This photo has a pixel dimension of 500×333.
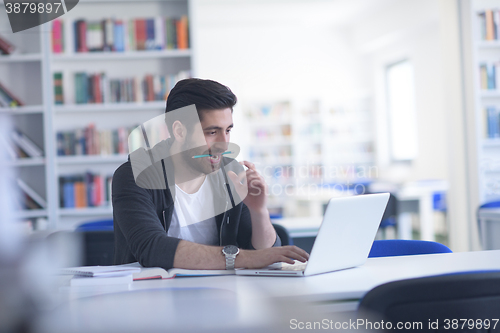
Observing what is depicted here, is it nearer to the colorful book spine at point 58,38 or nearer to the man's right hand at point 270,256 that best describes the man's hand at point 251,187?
the man's right hand at point 270,256

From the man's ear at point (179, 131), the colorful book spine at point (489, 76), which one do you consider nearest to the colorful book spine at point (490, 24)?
the colorful book spine at point (489, 76)

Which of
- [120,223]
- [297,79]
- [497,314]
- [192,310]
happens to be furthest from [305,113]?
[192,310]

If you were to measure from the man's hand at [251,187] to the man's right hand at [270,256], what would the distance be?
29cm

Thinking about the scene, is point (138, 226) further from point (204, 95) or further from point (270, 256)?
point (204, 95)

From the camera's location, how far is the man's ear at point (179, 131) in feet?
5.76

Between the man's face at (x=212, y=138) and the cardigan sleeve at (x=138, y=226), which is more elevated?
the man's face at (x=212, y=138)

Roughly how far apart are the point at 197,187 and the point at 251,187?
26cm

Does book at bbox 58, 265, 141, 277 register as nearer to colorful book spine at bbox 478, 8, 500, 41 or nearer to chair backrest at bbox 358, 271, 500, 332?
chair backrest at bbox 358, 271, 500, 332

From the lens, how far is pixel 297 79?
838cm

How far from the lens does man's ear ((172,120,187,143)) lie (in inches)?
69.1

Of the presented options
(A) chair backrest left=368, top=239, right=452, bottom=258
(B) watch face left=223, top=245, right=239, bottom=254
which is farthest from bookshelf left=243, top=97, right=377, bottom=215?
(B) watch face left=223, top=245, right=239, bottom=254

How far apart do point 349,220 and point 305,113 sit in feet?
22.7

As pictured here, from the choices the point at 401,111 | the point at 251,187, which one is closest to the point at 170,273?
the point at 251,187

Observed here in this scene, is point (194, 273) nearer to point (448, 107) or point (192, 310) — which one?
point (192, 310)
